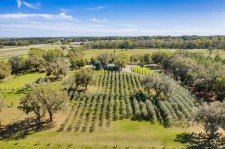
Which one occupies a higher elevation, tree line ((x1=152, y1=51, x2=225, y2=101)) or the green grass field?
tree line ((x1=152, y1=51, x2=225, y2=101))

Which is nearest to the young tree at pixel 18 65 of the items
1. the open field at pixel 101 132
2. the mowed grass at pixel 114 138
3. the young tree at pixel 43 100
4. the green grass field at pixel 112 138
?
the open field at pixel 101 132

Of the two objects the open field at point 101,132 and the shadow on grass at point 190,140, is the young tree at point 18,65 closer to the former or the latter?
the open field at point 101,132

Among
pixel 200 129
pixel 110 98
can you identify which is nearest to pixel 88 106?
pixel 110 98

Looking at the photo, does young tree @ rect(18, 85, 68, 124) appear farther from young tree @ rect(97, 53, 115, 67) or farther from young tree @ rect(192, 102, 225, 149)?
young tree @ rect(97, 53, 115, 67)

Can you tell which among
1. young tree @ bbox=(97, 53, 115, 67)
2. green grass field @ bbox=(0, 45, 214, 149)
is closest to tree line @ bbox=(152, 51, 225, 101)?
green grass field @ bbox=(0, 45, 214, 149)

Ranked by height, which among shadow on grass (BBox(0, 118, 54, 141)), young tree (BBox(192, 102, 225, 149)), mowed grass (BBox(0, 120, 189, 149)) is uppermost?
young tree (BBox(192, 102, 225, 149))

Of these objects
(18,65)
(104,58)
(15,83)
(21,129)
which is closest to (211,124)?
(21,129)
